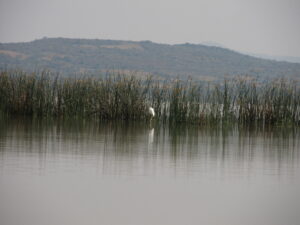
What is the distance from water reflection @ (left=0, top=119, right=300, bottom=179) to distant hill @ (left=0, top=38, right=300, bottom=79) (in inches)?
2337

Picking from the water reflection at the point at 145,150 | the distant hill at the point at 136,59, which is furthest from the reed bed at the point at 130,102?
the distant hill at the point at 136,59

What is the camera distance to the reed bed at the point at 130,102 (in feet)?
55.1

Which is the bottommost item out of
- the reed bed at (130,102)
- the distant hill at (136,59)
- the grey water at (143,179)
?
Result: the grey water at (143,179)

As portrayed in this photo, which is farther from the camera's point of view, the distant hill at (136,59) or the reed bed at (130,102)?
the distant hill at (136,59)

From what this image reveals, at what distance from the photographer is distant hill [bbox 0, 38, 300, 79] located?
77438 mm

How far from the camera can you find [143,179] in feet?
26.2

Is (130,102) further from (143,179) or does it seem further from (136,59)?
(136,59)

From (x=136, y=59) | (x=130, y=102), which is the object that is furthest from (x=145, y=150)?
(x=136, y=59)

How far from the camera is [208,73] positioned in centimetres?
7831

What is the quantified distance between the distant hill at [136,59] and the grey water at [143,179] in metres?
62.2

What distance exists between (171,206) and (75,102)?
35.8 ft

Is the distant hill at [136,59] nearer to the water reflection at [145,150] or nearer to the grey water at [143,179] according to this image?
the water reflection at [145,150]

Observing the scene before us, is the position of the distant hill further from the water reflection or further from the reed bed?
the water reflection

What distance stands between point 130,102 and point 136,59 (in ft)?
217
